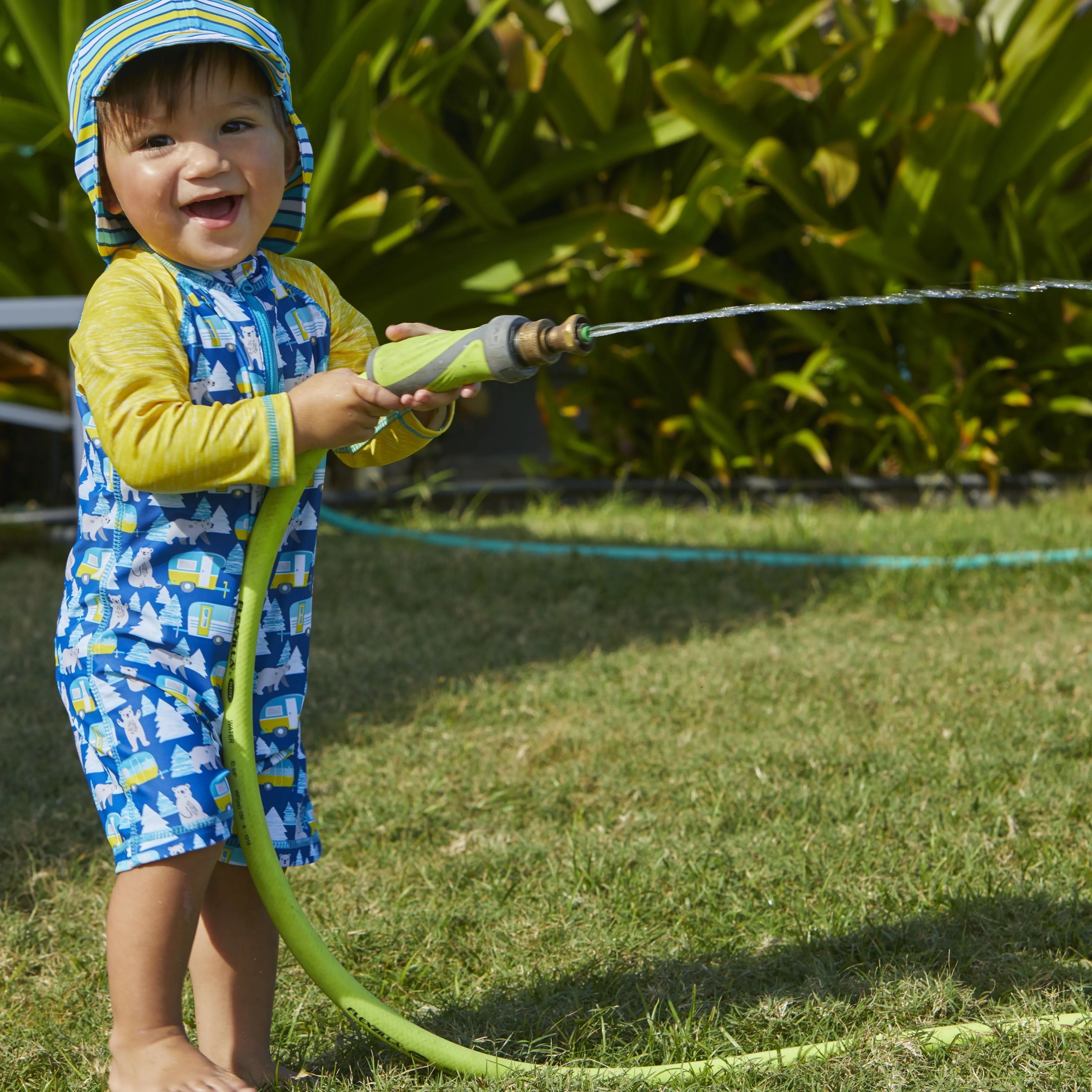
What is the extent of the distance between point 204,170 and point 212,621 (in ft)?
1.62

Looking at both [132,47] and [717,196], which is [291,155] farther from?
[717,196]

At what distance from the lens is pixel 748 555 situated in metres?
4.25

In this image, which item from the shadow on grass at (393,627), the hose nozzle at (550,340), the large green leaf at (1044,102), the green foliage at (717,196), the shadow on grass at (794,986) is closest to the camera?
the hose nozzle at (550,340)

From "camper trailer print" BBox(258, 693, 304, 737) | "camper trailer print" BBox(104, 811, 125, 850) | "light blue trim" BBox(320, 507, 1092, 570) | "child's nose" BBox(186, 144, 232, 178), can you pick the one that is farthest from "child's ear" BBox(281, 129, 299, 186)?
"light blue trim" BBox(320, 507, 1092, 570)

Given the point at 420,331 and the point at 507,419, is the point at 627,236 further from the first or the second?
the point at 420,331

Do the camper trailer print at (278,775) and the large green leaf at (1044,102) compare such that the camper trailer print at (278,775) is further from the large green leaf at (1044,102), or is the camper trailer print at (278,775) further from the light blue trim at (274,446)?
the large green leaf at (1044,102)

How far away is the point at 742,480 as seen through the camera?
5590 millimetres

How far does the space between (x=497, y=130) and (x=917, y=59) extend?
63.9 inches

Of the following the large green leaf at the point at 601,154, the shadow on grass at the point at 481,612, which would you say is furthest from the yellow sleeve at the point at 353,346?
the large green leaf at the point at 601,154

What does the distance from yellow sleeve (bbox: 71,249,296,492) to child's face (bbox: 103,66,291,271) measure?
111mm

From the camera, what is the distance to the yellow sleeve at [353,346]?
1.60 m

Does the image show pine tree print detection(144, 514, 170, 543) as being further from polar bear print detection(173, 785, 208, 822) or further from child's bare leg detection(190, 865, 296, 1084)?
child's bare leg detection(190, 865, 296, 1084)

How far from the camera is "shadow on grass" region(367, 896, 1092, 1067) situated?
168 cm

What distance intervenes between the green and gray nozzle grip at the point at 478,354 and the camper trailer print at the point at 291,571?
32cm
